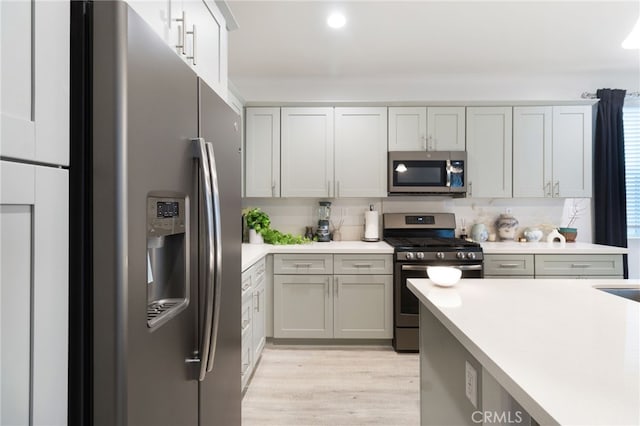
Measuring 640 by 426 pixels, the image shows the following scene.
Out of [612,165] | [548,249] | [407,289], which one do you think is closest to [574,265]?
[548,249]

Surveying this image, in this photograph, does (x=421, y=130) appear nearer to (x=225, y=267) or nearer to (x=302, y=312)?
(x=302, y=312)

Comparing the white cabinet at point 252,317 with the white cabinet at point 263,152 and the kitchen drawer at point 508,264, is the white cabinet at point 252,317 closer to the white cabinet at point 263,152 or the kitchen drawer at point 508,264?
the white cabinet at point 263,152

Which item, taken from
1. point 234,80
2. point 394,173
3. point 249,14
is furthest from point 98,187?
point 234,80

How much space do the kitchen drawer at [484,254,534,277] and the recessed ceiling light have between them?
2.27m

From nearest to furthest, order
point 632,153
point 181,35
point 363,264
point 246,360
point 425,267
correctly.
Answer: point 181,35
point 246,360
point 425,267
point 363,264
point 632,153

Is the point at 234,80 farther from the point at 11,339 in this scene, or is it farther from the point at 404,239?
the point at 11,339

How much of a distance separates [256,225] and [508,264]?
92.6 inches

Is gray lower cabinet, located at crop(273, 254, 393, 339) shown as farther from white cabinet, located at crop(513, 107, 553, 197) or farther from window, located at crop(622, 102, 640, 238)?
window, located at crop(622, 102, 640, 238)

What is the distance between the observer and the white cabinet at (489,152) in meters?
3.54

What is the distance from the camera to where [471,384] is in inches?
50.1

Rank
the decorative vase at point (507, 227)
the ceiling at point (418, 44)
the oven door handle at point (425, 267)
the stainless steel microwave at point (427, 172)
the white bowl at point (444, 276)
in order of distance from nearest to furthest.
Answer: the white bowl at point (444, 276) < the ceiling at point (418, 44) < the oven door handle at point (425, 267) < the stainless steel microwave at point (427, 172) < the decorative vase at point (507, 227)

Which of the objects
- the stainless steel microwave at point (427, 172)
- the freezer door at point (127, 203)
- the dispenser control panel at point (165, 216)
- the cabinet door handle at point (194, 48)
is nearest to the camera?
the freezer door at point (127, 203)

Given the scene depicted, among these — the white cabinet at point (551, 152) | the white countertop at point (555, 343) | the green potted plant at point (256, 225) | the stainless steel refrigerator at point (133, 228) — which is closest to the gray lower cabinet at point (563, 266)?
the white cabinet at point (551, 152)

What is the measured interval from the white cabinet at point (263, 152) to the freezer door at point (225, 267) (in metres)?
2.02
